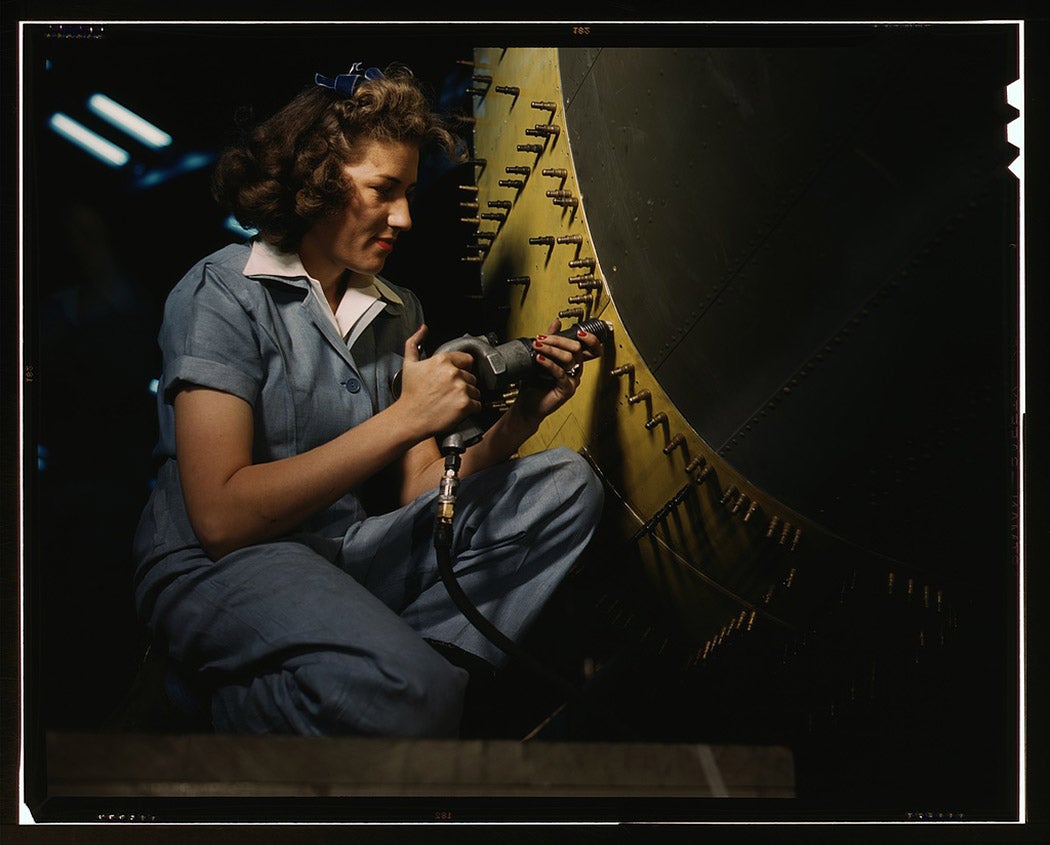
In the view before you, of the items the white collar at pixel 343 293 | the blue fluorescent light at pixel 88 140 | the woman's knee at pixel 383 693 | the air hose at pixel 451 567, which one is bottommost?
the woman's knee at pixel 383 693

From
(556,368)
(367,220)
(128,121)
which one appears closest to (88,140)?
(128,121)

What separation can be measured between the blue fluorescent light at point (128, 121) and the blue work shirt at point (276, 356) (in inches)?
7.9

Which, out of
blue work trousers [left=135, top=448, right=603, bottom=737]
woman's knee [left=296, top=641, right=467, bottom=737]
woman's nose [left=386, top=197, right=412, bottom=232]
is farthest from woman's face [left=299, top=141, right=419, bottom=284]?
woman's knee [left=296, top=641, right=467, bottom=737]

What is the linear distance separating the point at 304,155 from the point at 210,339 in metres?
0.31

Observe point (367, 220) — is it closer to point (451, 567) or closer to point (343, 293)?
point (343, 293)

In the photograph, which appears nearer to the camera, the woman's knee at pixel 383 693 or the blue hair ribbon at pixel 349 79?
the woman's knee at pixel 383 693

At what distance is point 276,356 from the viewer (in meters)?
1.52

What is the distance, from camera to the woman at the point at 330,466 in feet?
4.88

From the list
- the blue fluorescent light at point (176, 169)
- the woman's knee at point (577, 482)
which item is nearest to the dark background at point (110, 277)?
the blue fluorescent light at point (176, 169)

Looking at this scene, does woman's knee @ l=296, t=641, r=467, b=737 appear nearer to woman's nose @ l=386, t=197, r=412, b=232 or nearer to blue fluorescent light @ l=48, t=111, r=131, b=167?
woman's nose @ l=386, t=197, r=412, b=232

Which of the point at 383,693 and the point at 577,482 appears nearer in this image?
the point at 383,693

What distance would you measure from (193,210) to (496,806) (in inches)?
38.9

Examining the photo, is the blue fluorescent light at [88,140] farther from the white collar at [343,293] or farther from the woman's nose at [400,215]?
the woman's nose at [400,215]

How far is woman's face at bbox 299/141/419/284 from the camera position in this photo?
156 centimetres
